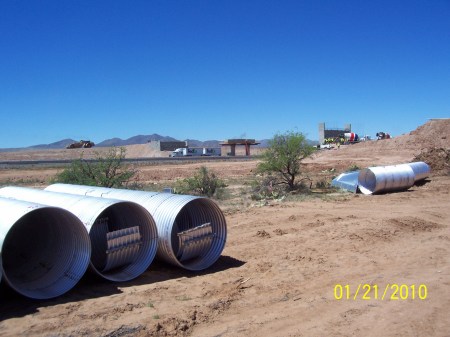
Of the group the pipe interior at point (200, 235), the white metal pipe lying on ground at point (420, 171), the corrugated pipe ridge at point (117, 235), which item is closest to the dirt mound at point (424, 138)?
the white metal pipe lying on ground at point (420, 171)

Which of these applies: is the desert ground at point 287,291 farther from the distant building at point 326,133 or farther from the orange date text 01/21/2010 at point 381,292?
the distant building at point 326,133

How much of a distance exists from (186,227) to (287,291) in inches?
118

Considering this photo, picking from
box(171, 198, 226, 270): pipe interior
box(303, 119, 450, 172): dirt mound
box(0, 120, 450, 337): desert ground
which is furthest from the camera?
box(303, 119, 450, 172): dirt mound

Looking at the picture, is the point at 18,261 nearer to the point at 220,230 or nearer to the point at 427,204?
the point at 220,230

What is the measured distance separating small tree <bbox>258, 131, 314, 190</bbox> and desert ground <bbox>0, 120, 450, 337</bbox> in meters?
8.82

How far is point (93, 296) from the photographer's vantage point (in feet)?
24.4

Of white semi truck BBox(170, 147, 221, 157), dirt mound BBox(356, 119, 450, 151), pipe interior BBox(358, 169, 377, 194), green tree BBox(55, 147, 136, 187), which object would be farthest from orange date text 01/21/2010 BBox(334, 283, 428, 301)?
white semi truck BBox(170, 147, 221, 157)

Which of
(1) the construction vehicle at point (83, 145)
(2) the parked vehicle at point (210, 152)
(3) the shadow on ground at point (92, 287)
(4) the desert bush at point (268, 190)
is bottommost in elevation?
(3) the shadow on ground at point (92, 287)

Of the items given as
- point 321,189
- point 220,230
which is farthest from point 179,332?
point 321,189

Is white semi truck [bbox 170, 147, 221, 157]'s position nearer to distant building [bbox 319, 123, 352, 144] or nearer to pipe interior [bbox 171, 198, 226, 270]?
distant building [bbox 319, 123, 352, 144]

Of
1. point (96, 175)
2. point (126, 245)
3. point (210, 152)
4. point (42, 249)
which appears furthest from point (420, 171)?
point (210, 152)

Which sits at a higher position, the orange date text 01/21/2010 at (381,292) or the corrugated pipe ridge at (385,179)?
the corrugated pipe ridge at (385,179)

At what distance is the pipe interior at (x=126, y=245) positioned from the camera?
814 centimetres

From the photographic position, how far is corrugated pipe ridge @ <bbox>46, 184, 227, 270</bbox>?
28.0 ft
